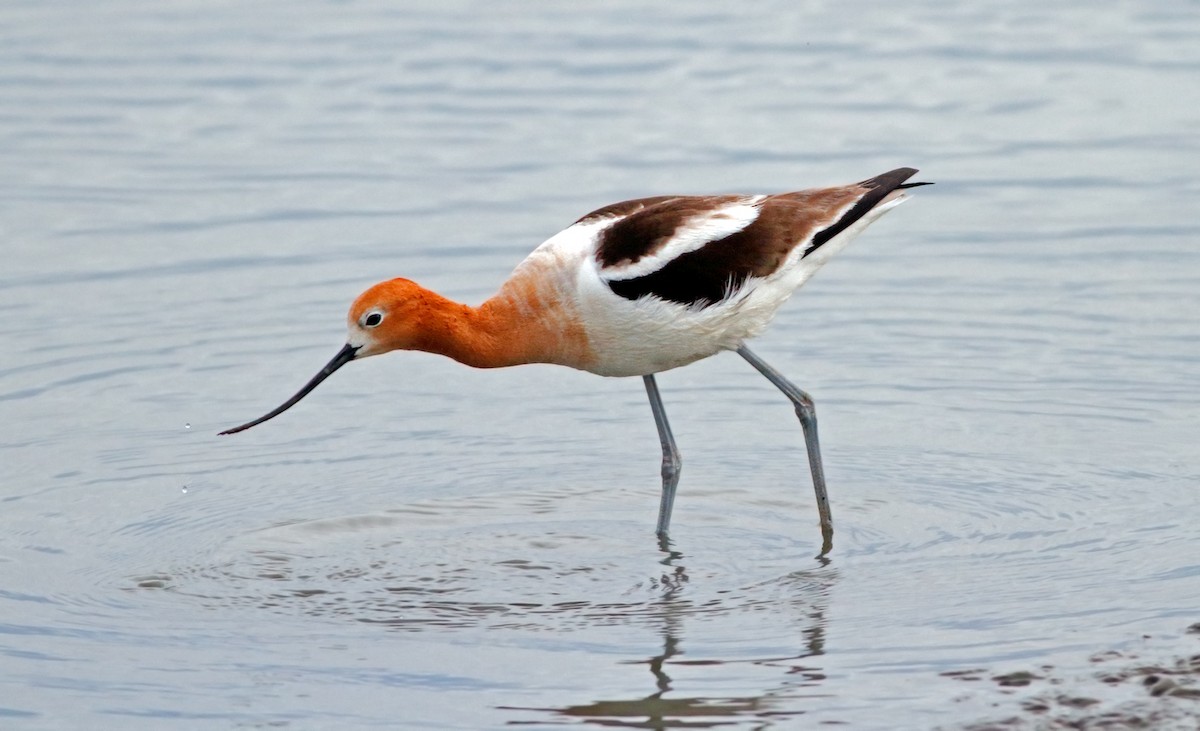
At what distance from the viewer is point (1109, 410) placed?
30.2 ft

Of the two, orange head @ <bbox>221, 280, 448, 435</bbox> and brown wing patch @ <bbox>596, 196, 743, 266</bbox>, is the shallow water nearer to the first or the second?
orange head @ <bbox>221, 280, 448, 435</bbox>

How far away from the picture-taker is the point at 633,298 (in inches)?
300

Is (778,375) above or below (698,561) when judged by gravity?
above

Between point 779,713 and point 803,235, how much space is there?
2.60 m

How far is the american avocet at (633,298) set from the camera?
7.61 meters

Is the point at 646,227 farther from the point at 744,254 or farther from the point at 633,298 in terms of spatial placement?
the point at 744,254

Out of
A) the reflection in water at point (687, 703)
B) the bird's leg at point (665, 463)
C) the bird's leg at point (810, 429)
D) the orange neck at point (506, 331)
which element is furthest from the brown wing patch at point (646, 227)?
the reflection in water at point (687, 703)

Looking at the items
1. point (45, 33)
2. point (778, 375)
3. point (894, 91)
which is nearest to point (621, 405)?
point (778, 375)

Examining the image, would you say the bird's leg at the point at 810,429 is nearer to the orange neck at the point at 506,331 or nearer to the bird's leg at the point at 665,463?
the bird's leg at the point at 665,463

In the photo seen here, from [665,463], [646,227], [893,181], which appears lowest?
[665,463]

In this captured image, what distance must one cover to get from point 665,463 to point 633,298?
94cm

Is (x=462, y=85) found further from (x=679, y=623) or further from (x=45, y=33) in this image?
(x=679, y=623)

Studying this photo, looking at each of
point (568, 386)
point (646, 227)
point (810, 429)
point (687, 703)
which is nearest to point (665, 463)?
point (810, 429)

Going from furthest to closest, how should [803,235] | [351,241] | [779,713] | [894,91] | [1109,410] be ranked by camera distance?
1. [894,91]
2. [351,241]
3. [1109,410]
4. [803,235]
5. [779,713]
